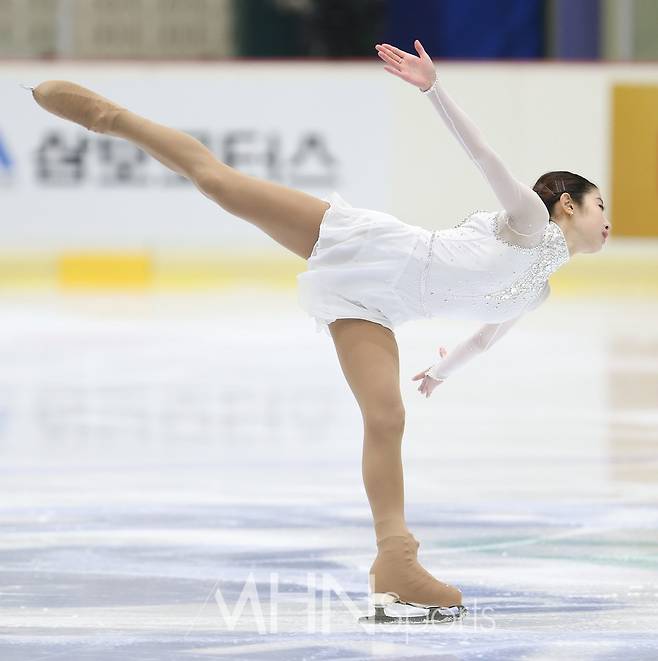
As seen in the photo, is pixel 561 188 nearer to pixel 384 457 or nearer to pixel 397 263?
pixel 397 263

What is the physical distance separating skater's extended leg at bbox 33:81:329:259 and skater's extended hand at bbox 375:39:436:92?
37 centimetres

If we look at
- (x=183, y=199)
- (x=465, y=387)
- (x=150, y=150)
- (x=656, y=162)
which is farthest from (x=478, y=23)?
(x=150, y=150)

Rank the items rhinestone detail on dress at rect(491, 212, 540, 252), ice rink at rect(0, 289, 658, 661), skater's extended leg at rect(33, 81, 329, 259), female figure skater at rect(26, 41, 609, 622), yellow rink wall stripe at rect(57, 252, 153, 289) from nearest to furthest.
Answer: ice rink at rect(0, 289, 658, 661) < female figure skater at rect(26, 41, 609, 622) < rhinestone detail on dress at rect(491, 212, 540, 252) < skater's extended leg at rect(33, 81, 329, 259) < yellow rink wall stripe at rect(57, 252, 153, 289)

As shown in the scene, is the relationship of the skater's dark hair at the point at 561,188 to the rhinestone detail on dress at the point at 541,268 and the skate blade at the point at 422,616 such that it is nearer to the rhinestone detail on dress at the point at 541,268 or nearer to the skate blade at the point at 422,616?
the rhinestone detail on dress at the point at 541,268

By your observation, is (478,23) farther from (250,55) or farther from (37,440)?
(37,440)

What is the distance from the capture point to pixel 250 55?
40.8 feet

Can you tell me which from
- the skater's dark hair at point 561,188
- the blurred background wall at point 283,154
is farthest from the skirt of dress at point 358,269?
the blurred background wall at point 283,154

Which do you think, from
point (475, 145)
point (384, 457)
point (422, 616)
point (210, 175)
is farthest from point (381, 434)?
point (210, 175)

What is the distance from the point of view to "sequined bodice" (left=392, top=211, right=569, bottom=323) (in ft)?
9.01

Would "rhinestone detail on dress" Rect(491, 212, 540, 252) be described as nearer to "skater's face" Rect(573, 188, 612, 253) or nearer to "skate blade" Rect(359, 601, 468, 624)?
"skater's face" Rect(573, 188, 612, 253)

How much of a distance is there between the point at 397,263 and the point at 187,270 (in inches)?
253

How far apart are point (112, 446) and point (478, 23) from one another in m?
7.92

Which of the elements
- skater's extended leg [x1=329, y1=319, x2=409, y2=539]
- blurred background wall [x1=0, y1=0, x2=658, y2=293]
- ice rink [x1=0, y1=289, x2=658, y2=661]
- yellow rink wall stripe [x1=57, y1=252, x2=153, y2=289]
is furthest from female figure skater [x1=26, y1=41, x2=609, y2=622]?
yellow rink wall stripe [x1=57, y1=252, x2=153, y2=289]

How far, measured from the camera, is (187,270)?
9.13 m
